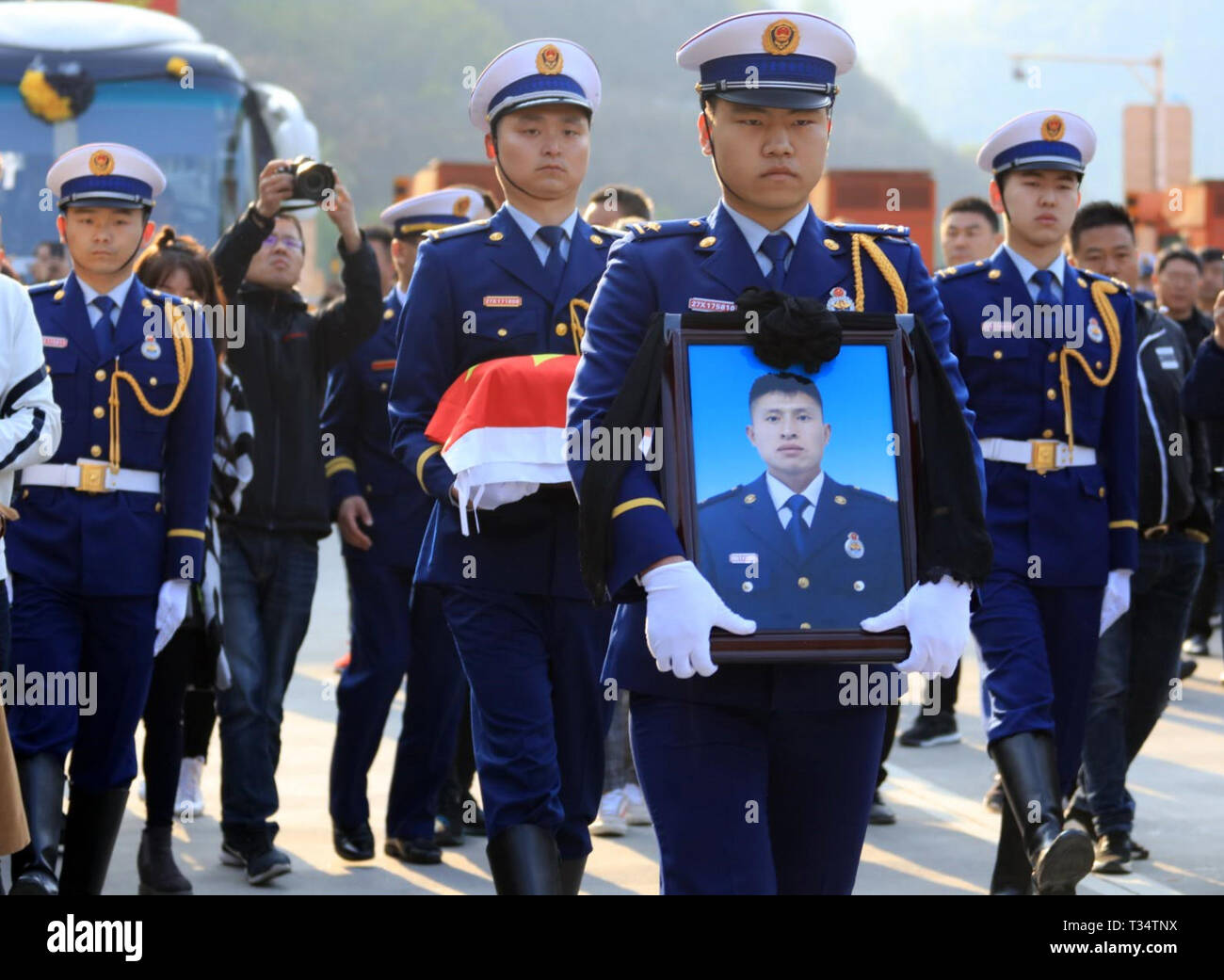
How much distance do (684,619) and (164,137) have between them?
550 inches

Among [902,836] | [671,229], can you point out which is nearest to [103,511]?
[671,229]

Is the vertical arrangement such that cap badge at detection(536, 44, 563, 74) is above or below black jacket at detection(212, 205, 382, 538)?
above

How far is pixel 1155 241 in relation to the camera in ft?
71.7

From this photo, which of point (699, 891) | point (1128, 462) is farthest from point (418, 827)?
point (699, 891)

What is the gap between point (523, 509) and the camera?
5074 millimetres

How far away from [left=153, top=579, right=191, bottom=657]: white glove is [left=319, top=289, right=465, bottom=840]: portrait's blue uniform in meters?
1.18

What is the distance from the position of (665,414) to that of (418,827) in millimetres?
3582

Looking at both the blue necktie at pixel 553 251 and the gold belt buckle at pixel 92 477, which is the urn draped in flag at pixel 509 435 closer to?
the blue necktie at pixel 553 251

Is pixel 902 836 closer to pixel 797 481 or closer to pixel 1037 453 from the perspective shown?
pixel 1037 453

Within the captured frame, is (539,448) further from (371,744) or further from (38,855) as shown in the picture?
(371,744)

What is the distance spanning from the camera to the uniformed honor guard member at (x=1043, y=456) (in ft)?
19.1

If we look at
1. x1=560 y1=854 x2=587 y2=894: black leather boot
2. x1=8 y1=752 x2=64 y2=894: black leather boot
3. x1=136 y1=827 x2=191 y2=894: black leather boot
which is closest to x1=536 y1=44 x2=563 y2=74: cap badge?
x1=560 y1=854 x2=587 y2=894: black leather boot

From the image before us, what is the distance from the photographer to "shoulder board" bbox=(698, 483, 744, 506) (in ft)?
11.8

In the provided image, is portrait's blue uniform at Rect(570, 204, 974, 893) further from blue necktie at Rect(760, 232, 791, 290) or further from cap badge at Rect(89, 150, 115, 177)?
cap badge at Rect(89, 150, 115, 177)
